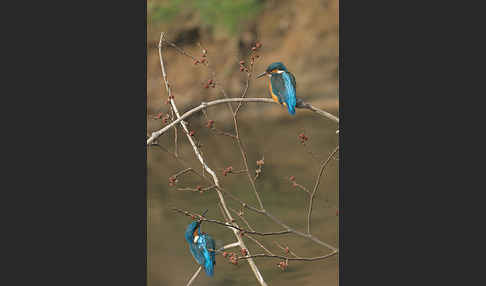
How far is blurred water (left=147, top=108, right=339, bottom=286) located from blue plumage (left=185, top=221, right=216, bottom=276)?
2.1 inches

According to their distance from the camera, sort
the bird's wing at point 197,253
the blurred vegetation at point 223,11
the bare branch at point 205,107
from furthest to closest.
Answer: the blurred vegetation at point 223,11 → the bird's wing at point 197,253 → the bare branch at point 205,107

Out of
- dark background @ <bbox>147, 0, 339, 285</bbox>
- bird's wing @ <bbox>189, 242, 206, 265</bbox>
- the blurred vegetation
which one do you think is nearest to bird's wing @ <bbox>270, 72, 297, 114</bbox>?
dark background @ <bbox>147, 0, 339, 285</bbox>

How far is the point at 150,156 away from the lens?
5.59 metres

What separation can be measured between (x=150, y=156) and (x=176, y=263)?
913 millimetres

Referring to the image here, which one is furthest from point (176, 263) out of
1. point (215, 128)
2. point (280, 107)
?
point (280, 107)

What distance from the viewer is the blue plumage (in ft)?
17.5

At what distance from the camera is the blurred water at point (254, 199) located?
5.35 m

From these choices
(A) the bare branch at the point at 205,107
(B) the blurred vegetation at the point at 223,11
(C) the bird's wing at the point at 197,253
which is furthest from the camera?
(B) the blurred vegetation at the point at 223,11

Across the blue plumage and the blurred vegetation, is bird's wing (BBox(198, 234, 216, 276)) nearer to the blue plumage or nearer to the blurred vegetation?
the blue plumage

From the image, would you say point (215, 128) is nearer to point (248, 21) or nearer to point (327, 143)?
point (327, 143)

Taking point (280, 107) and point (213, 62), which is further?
point (213, 62)

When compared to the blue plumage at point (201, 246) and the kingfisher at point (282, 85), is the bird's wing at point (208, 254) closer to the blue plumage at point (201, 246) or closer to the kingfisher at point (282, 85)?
the blue plumage at point (201, 246)

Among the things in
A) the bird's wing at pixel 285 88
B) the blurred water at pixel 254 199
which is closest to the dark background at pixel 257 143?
the blurred water at pixel 254 199

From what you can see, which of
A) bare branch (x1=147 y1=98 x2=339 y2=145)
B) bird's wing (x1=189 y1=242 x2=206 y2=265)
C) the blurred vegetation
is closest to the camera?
bare branch (x1=147 y1=98 x2=339 y2=145)
